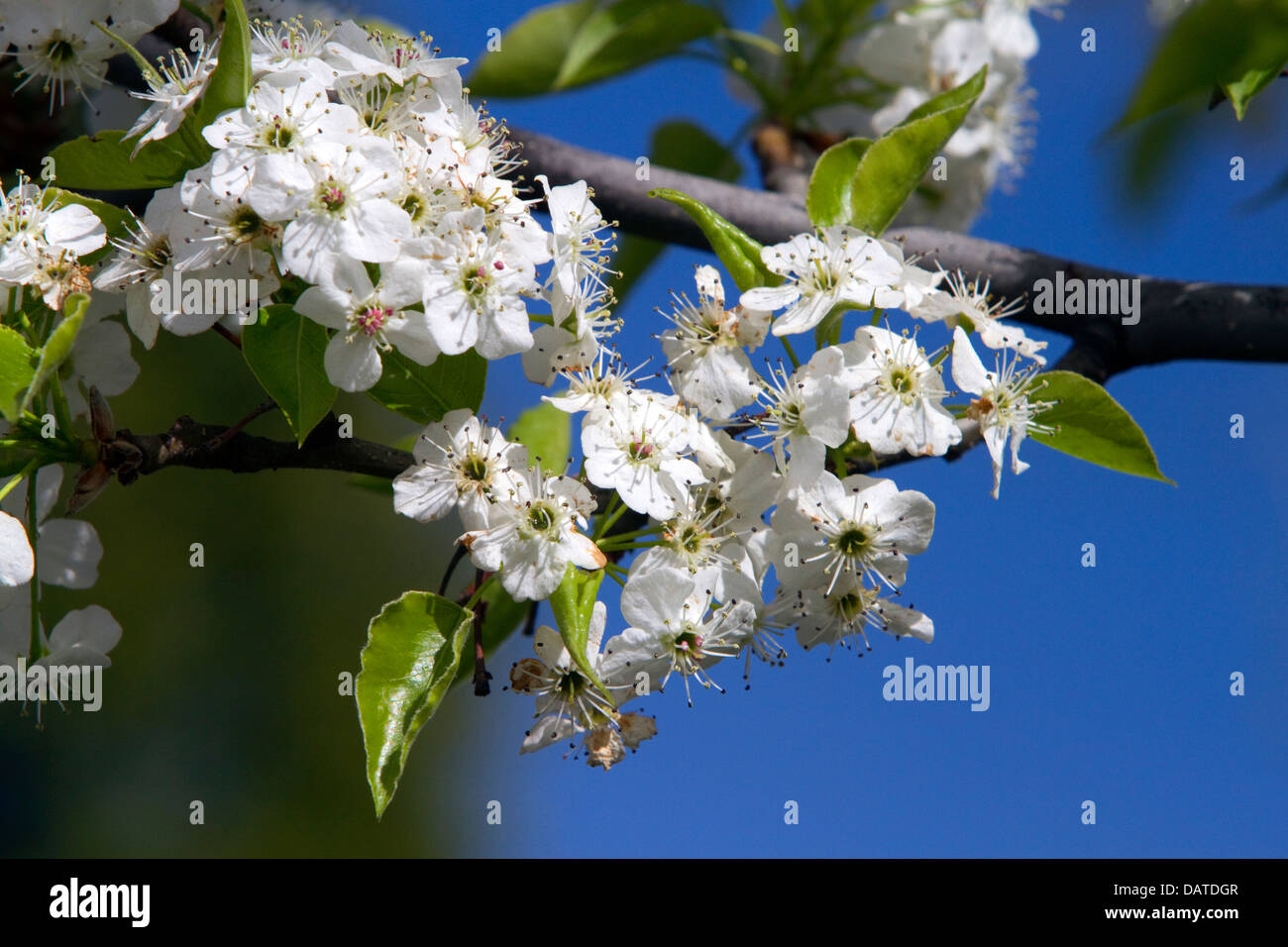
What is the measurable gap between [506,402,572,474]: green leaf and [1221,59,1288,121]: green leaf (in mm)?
855

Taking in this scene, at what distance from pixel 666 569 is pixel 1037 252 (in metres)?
0.97

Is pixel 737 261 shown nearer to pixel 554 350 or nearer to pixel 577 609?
pixel 554 350

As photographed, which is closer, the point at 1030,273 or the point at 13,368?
the point at 13,368

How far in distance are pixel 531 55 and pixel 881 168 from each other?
1237 millimetres

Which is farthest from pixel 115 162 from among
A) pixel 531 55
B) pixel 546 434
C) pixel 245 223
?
pixel 531 55

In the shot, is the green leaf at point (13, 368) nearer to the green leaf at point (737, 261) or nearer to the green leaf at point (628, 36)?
the green leaf at point (737, 261)

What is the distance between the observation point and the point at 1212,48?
1.17m

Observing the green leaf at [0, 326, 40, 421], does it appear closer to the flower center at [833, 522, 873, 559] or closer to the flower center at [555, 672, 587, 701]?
the flower center at [555, 672, 587, 701]

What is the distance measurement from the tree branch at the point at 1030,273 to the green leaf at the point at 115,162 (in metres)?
0.69

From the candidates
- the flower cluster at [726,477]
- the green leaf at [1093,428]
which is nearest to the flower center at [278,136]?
the flower cluster at [726,477]

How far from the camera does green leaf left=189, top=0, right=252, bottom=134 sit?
102 cm

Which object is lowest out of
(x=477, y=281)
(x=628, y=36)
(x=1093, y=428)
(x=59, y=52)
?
(x=1093, y=428)

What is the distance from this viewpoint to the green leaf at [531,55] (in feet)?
7.26

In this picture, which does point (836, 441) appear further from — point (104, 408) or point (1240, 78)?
point (104, 408)
